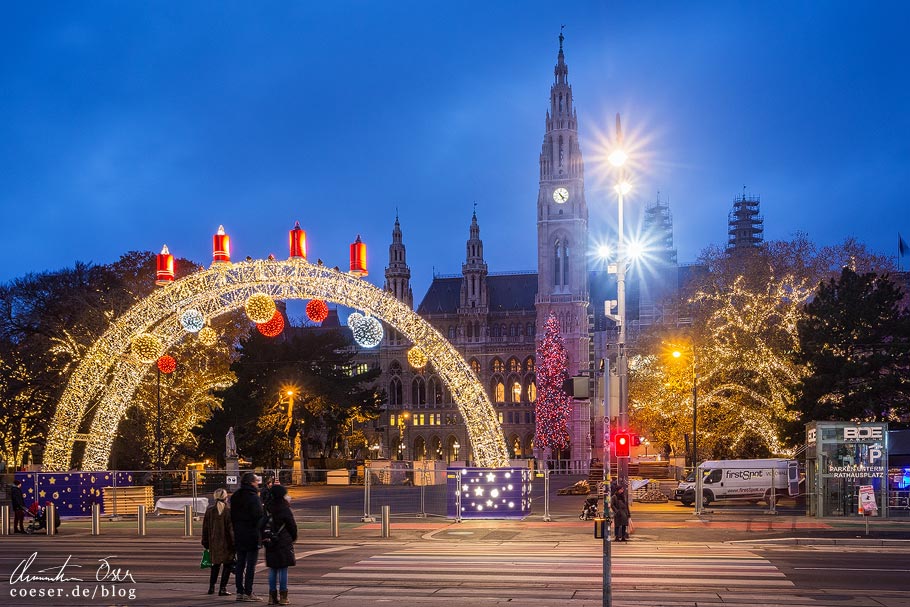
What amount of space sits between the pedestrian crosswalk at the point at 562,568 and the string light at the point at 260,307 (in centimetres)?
1229

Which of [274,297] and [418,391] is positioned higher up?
[274,297]

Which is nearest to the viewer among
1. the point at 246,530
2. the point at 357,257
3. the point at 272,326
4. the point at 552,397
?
the point at 246,530

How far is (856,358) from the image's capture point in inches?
1704

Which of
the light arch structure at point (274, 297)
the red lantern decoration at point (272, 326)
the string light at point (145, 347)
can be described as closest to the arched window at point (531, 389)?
the red lantern decoration at point (272, 326)

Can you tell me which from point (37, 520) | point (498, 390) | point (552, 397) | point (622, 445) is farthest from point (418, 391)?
point (622, 445)

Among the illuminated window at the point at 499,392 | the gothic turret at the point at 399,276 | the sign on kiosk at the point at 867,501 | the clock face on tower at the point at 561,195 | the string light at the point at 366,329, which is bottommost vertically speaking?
the sign on kiosk at the point at 867,501

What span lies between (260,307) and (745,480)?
21491mm

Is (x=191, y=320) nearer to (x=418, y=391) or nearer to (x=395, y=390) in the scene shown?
(x=418, y=391)

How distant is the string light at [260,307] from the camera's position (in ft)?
107

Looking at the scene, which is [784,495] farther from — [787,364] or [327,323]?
[327,323]

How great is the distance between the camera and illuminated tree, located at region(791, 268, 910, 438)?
41.7m

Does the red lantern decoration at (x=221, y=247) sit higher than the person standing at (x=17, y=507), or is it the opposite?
the red lantern decoration at (x=221, y=247)

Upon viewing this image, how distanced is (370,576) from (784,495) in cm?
2776

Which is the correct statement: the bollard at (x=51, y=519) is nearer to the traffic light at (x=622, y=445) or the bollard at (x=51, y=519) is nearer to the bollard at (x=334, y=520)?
the bollard at (x=334, y=520)
